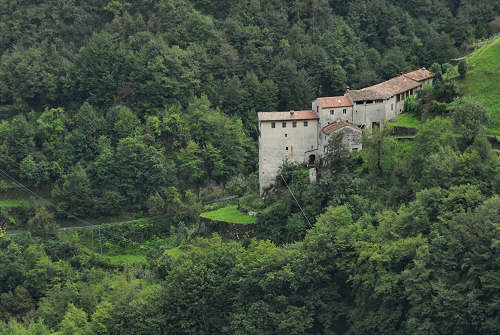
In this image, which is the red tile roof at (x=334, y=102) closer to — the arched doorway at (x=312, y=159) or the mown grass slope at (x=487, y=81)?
the arched doorway at (x=312, y=159)

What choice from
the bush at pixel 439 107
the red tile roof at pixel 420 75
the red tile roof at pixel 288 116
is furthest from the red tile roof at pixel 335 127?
the red tile roof at pixel 420 75

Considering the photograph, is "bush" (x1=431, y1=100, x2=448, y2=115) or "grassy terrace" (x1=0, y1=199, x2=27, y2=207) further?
"grassy terrace" (x1=0, y1=199, x2=27, y2=207)

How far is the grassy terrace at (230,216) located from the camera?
218ft

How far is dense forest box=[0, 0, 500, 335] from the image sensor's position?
1973 inches

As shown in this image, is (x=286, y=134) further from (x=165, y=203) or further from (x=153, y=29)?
(x=153, y=29)

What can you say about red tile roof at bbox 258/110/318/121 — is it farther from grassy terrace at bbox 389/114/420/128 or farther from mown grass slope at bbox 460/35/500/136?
mown grass slope at bbox 460/35/500/136

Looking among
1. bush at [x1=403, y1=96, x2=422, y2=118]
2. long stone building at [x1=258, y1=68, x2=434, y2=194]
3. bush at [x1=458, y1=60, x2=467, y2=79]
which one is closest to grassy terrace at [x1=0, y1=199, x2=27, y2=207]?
long stone building at [x1=258, y1=68, x2=434, y2=194]

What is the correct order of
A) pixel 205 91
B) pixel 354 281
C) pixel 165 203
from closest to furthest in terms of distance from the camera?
pixel 354 281, pixel 165 203, pixel 205 91

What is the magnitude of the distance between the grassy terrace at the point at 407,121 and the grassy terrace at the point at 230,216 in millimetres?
14779

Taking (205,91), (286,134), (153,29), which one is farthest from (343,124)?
(153,29)

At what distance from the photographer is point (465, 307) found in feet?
147

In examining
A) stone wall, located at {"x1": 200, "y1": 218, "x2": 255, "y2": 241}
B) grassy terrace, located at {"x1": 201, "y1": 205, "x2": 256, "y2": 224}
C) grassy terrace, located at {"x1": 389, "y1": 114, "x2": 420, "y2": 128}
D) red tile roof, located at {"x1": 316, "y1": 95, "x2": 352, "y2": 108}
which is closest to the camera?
red tile roof, located at {"x1": 316, "y1": 95, "x2": 352, "y2": 108}

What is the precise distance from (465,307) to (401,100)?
89.5 feet

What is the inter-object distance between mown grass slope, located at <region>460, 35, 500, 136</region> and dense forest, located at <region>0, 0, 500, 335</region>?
1.75m
